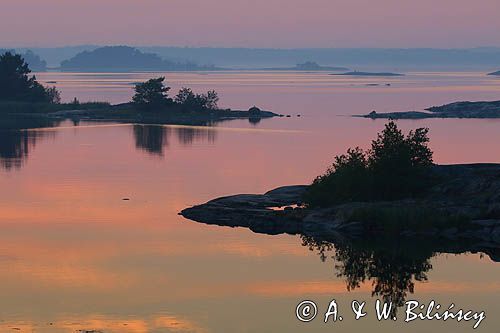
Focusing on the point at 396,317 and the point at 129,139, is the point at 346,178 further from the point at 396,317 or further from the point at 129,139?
the point at 129,139

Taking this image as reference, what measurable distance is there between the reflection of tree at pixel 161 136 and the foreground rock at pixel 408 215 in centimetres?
3798

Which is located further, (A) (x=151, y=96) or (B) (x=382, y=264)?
(A) (x=151, y=96)

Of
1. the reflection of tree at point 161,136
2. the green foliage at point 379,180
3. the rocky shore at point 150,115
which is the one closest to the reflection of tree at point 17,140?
the rocky shore at point 150,115

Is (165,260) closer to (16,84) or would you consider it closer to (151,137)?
(151,137)

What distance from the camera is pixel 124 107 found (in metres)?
145

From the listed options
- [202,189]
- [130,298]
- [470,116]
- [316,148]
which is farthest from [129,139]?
[130,298]

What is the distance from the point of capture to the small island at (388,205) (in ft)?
162

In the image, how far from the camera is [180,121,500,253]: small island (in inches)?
1948

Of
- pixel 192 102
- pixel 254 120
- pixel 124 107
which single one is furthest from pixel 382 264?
pixel 124 107

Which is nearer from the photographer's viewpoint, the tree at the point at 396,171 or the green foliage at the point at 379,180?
the green foliage at the point at 379,180

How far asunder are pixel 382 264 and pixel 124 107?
10267 cm

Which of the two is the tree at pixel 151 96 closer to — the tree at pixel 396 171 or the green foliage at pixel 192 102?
the green foliage at pixel 192 102

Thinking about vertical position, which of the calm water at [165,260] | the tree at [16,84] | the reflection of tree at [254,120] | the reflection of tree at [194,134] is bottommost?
the calm water at [165,260]

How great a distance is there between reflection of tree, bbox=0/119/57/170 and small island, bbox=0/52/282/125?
20.9ft
